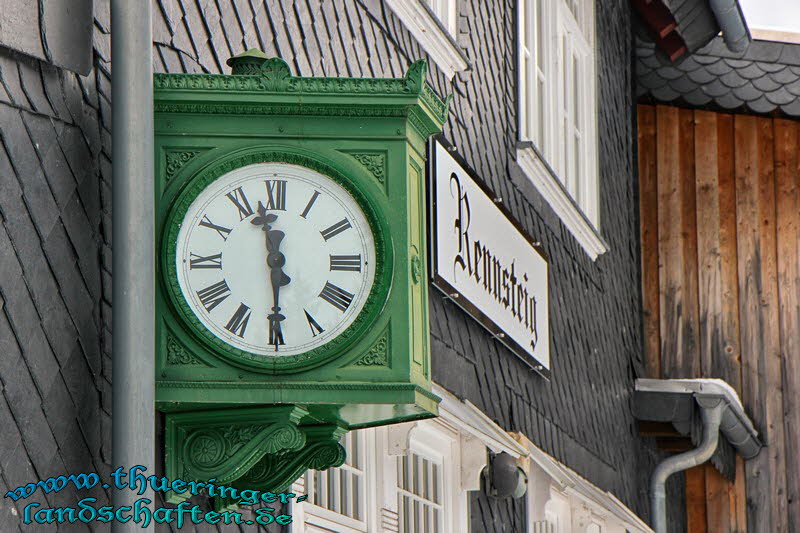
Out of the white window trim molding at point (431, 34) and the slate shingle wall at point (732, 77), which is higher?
the slate shingle wall at point (732, 77)

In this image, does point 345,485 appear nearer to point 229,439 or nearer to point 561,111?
point 229,439

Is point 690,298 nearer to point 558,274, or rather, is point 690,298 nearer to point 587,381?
point 587,381

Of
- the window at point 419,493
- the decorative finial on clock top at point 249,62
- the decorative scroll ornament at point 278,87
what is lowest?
the window at point 419,493

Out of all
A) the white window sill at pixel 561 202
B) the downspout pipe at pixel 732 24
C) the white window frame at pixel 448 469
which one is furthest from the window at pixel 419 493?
the downspout pipe at pixel 732 24

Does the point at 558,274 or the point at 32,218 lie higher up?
the point at 558,274

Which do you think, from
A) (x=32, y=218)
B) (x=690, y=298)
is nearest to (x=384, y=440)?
(x=32, y=218)

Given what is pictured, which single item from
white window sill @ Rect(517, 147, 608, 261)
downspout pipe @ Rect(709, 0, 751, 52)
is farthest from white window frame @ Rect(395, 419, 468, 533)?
downspout pipe @ Rect(709, 0, 751, 52)

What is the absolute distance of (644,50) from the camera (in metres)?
12.3

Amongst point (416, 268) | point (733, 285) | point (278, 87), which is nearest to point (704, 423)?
point (733, 285)

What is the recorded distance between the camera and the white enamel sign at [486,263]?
19.6ft

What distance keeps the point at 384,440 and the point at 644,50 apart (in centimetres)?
754

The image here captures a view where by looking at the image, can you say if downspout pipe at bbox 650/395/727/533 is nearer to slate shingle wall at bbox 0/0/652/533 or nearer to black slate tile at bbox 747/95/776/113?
slate shingle wall at bbox 0/0/652/533

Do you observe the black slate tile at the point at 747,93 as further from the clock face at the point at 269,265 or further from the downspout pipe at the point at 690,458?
the clock face at the point at 269,265

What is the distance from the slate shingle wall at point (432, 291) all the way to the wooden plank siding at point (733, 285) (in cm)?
129
